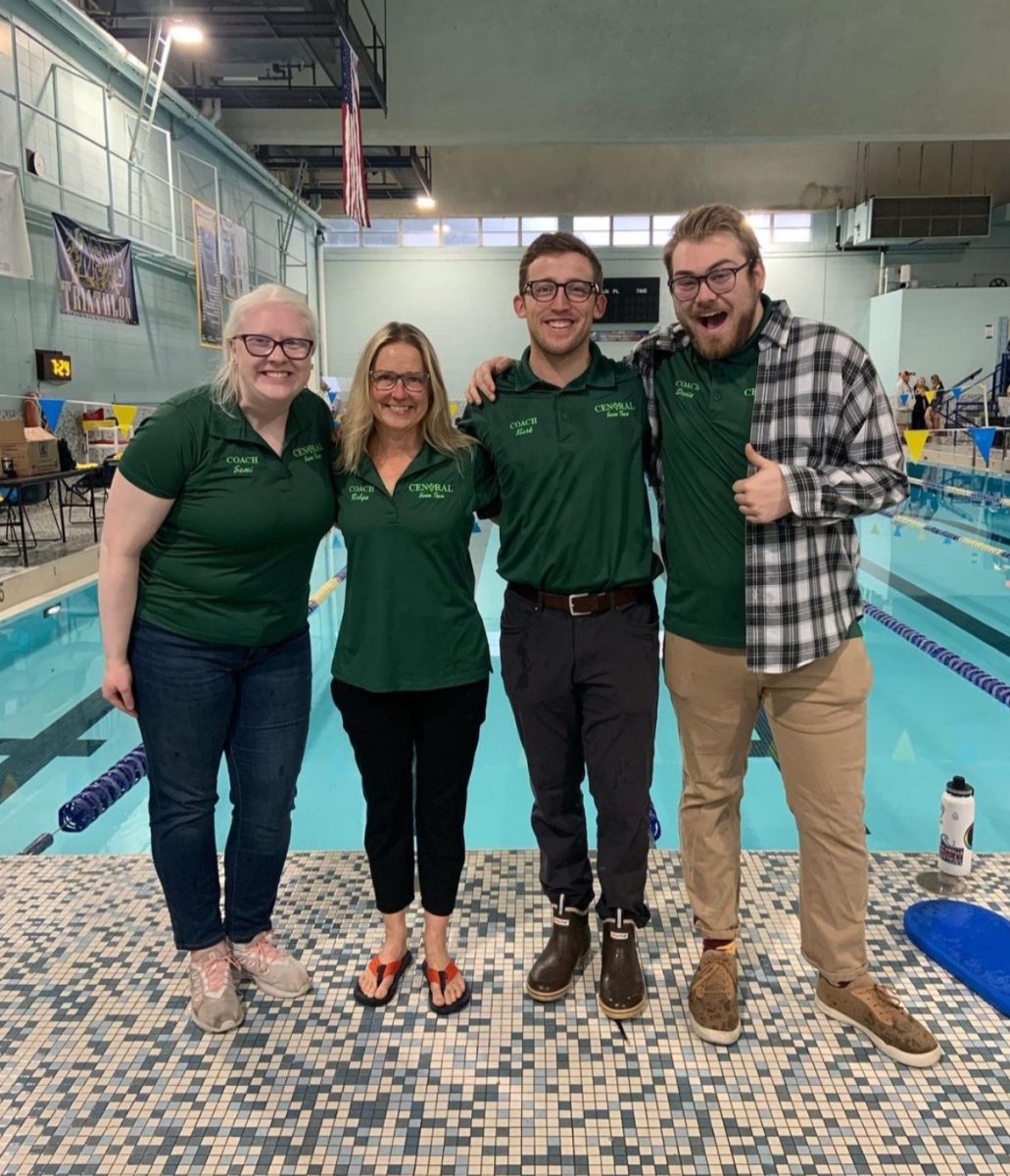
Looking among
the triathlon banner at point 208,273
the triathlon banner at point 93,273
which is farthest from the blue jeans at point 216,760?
the triathlon banner at point 208,273

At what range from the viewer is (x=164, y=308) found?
11.5 metres

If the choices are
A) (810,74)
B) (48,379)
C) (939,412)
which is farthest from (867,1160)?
(939,412)

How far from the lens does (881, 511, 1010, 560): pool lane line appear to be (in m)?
8.43

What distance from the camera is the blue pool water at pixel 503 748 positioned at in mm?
3541

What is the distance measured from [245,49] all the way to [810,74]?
6.81 m

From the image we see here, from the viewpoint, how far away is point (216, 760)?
74.0 inches

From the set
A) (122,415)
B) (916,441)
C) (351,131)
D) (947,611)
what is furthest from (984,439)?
(122,415)

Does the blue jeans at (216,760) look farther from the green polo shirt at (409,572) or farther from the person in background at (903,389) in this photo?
the person in background at (903,389)

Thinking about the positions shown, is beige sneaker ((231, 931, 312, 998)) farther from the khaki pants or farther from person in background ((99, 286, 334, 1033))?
the khaki pants

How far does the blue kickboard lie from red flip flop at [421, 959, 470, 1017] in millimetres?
1083

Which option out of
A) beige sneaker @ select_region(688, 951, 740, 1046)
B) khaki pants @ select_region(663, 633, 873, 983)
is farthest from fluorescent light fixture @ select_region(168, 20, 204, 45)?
beige sneaker @ select_region(688, 951, 740, 1046)

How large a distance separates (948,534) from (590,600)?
8.68 meters

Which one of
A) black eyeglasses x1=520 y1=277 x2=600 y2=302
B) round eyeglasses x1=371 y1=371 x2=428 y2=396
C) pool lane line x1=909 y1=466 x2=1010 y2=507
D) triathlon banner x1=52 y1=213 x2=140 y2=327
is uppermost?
triathlon banner x1=52 y1=213 x2=140 y2=327

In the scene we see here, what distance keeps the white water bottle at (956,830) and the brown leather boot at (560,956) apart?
1.00m
